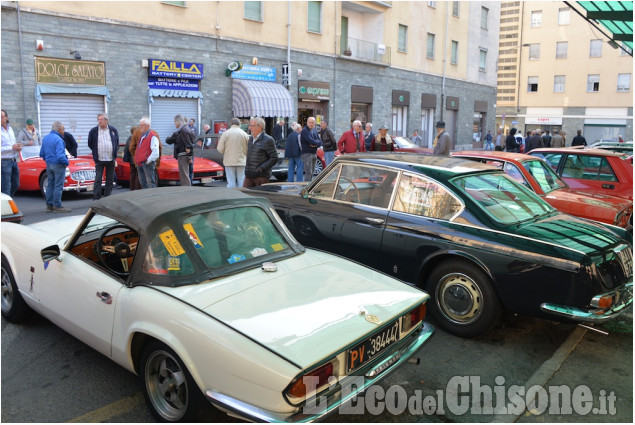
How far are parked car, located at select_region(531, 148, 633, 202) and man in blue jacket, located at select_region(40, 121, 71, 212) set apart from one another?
8676 mm

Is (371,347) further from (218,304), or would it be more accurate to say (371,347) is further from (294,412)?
(218,304)

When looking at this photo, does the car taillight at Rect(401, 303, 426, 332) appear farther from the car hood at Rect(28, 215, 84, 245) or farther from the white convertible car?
the car hood at Rect(28, 215, 84, 245)

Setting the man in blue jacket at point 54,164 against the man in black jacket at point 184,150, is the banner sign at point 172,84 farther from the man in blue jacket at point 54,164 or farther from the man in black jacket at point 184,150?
the man in blue jacket at point 54,164

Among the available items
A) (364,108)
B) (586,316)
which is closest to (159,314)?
(586,316)

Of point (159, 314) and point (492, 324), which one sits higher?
point (159, 314)

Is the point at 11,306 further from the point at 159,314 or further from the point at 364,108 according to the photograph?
the point at 364,108

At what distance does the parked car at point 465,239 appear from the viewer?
4070 millimetres

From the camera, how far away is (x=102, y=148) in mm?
10336

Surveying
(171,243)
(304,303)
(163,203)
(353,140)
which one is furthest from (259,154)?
(304,303)

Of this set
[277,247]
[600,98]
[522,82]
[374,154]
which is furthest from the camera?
[522,82]

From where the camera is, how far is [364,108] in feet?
90.5

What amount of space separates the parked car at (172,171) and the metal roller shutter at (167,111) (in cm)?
571

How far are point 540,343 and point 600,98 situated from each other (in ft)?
169

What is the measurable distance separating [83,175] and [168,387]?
9.18m
